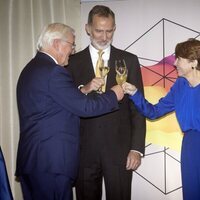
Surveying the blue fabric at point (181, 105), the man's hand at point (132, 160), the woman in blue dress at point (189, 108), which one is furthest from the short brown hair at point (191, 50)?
A: the man's hand at point (132, 160)

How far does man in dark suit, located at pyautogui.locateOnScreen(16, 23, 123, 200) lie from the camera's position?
2.05 metres

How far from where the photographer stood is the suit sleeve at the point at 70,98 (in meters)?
2.03

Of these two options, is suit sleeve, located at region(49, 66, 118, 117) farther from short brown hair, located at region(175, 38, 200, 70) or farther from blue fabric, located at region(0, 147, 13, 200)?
short brown hair, located at region(175, 38, 200, 70)

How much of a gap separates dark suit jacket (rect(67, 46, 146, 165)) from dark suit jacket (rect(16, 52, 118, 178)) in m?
0.38

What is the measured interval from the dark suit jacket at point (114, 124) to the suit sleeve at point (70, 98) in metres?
0.44

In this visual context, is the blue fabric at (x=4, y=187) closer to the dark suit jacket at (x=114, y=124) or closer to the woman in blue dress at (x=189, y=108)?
the dark suit jacket at (x=114, y=124)

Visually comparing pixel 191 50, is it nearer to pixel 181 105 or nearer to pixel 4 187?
pixel 181 105

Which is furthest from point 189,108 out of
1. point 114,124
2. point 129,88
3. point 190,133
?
point 114,124

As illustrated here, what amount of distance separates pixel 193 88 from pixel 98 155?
33.2 inches

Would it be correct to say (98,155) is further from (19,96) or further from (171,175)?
(171,175)

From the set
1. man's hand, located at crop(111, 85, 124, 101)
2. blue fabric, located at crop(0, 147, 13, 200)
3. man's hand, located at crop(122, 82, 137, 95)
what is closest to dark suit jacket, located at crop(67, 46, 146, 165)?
man's hand, located at crop(122, 82, 137, 95)

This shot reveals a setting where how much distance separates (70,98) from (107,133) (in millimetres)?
616

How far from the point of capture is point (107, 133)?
2.55 m

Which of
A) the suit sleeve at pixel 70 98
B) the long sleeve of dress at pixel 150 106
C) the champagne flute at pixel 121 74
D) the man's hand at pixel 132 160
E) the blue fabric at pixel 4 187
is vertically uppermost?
the champagne flute at pixel 121 74
